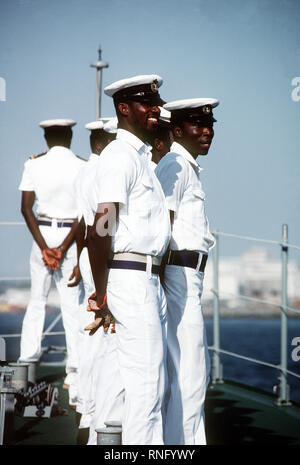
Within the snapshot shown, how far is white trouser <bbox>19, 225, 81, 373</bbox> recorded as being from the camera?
4762 mm

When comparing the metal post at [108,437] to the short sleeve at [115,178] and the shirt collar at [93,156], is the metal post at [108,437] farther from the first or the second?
the shirt collar at [93,156]

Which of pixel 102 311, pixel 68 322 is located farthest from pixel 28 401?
pixel 102 311

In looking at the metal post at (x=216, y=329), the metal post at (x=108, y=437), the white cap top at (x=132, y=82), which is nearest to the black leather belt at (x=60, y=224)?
the metal post at (x=216, y=329)

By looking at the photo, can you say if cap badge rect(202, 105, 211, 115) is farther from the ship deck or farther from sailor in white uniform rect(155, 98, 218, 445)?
the ship deck

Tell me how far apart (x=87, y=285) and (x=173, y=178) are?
106cm

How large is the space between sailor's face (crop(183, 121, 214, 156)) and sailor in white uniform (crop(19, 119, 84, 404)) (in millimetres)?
1428

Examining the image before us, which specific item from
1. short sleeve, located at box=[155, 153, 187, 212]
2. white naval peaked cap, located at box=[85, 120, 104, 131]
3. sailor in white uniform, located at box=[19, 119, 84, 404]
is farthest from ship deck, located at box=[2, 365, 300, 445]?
white naval peaked cap, located at box=[85, 120, 104, 131]

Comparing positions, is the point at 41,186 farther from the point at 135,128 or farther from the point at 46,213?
the point at 135,128

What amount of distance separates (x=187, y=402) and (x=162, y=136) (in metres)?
1.45

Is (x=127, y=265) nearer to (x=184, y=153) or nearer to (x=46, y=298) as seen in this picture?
(x=184, y=153)

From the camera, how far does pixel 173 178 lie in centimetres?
320

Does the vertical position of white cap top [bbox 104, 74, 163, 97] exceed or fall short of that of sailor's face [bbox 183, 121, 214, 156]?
it exceeds it

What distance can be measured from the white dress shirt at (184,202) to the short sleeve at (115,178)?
1.61ft

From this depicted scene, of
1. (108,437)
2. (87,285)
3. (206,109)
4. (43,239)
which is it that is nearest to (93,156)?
(87,285)
